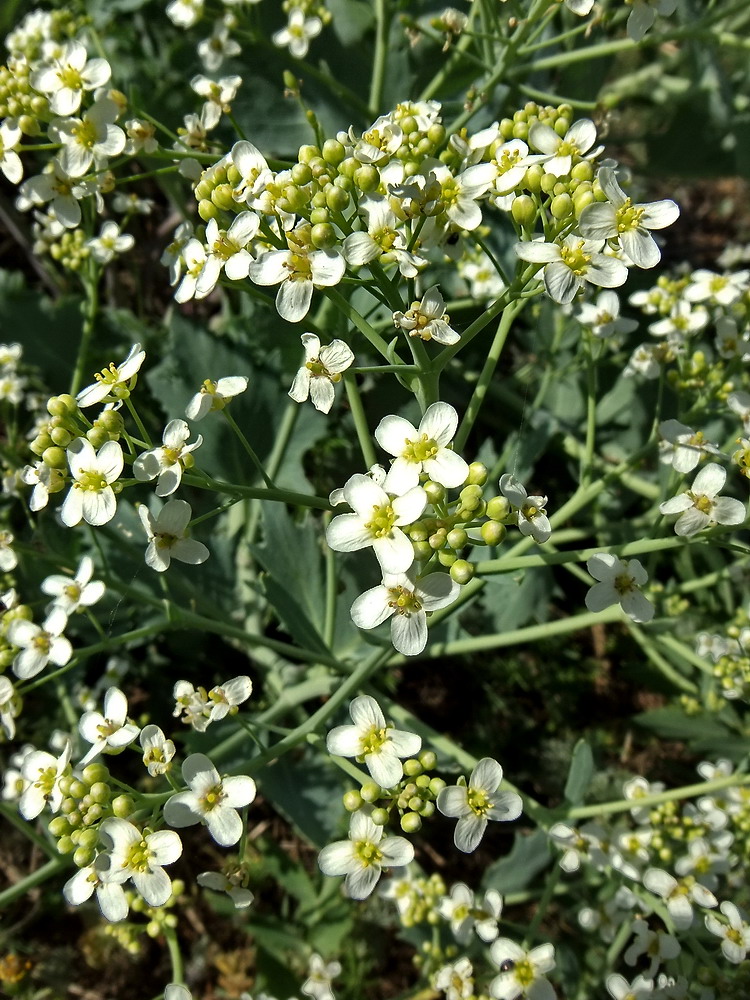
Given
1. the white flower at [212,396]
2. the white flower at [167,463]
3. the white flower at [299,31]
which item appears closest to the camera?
the white flower at [167,463]

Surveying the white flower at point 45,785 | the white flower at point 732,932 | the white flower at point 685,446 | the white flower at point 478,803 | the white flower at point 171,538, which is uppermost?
the white flower at point 171,538

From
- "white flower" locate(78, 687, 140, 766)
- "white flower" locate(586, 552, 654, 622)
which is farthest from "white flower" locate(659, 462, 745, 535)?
"white flower" locate(78, 687, 140, 766)

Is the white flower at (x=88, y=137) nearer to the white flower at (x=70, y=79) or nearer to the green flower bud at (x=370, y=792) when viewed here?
the white flower at (x=70, y=79)

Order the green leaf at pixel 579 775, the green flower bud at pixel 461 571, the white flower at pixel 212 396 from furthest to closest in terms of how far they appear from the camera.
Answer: the green leaf at pixel 579 775, the white flower at pixel 212 396, the green flower bud at pixel 461 571

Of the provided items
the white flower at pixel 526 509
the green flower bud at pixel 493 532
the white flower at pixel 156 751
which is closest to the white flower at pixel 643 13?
the white flower at pixel 526 509

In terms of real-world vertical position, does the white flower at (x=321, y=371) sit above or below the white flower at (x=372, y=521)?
above

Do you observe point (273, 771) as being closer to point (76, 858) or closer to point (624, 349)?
point (76, 858)

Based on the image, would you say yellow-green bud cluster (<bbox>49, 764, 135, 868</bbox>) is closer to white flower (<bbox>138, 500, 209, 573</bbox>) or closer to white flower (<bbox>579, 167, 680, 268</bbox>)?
white flower (<bbox>138, 500, 209, 573</bbox>)
